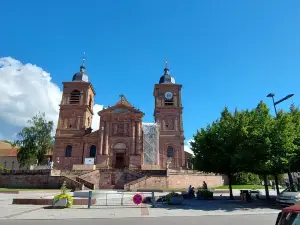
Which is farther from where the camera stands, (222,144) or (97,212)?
(222,144)

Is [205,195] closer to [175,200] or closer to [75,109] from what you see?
[175,200]

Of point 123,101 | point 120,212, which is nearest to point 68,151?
point 123,101

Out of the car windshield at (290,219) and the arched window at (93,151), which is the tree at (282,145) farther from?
the arched window at (93,151)

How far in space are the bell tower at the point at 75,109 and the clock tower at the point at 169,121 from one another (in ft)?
49.5

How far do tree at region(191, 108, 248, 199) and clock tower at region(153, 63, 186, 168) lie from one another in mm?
24266

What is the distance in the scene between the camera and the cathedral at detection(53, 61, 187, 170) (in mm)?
47312

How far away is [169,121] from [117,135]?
11.6 meters

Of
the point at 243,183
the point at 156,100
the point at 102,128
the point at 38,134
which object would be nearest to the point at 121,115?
the point at 102,128

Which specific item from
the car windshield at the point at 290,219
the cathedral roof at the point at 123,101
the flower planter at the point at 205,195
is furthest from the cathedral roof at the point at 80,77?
the car windshield at the point at 290,219

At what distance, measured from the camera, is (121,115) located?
49.8m

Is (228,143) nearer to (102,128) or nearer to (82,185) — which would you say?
(82,185)

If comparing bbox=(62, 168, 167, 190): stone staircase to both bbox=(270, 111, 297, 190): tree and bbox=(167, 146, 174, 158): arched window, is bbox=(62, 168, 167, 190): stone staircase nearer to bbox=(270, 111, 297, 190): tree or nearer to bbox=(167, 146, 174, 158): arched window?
bbox=(167, 146, 174, 158): arched window

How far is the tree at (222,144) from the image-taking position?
18.5 metres

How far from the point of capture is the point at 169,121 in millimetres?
52219
